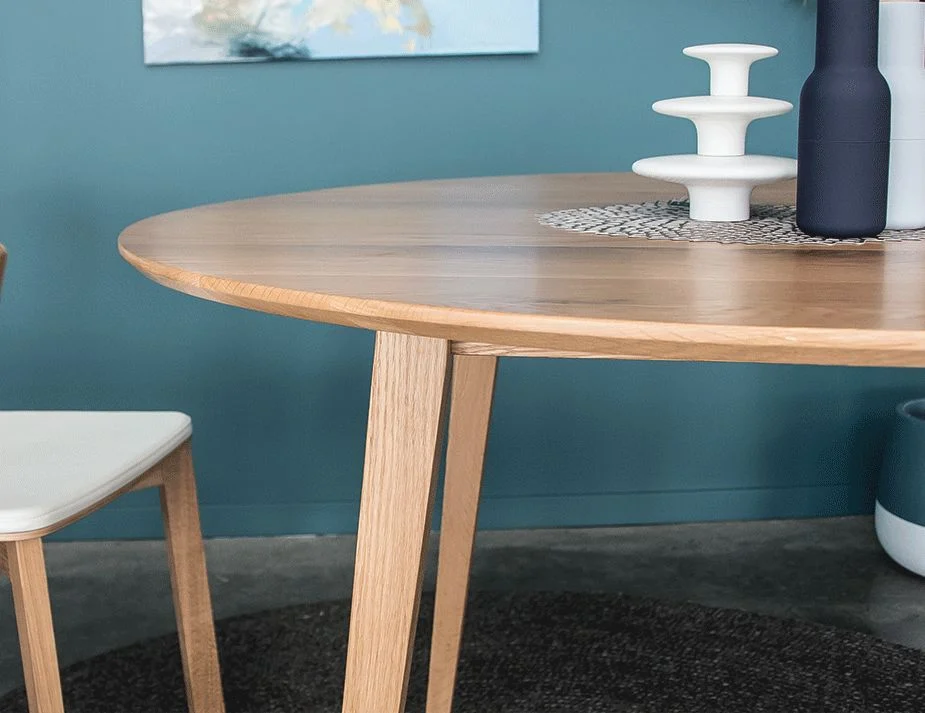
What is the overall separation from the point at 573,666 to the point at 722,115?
3.51ft

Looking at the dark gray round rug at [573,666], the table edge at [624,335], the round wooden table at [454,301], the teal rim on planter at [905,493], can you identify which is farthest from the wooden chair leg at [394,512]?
the teal rim on planter at [905,493]

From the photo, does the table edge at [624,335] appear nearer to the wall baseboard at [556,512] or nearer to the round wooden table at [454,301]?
the round wooden table at [454,301]

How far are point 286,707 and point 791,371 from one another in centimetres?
138

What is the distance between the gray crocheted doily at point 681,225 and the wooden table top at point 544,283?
4cm

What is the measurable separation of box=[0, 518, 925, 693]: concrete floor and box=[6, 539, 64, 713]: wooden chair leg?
774 mm

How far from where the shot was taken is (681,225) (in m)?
1.25

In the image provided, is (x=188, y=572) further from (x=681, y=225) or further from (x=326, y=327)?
(x=326, y=327)

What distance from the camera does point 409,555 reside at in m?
0.97

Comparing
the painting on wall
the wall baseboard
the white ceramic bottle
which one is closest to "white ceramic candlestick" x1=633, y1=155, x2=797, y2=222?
the white ceramic bottle

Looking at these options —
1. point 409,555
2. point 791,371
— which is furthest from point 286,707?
point 791,371

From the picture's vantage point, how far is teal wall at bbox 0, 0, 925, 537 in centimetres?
246

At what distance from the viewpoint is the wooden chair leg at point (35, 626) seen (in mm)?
1266

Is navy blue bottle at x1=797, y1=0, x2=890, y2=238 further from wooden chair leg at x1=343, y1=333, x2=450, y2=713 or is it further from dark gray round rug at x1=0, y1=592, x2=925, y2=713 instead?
dark gray round rug at x1=0, y1=592, x2=925, y2=713

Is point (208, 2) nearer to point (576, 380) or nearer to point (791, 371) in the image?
point (576, 380)
